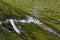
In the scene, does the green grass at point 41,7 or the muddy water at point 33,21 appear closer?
the muddy water at point 33,21

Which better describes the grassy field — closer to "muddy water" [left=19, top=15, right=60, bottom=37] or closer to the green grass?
the green grass

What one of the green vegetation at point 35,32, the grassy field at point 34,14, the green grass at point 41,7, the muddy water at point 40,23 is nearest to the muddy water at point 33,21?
the muddy water at point 40,23

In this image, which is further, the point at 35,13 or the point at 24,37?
the point at 35,13

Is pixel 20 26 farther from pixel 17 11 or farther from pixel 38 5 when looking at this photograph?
pixel 38 5

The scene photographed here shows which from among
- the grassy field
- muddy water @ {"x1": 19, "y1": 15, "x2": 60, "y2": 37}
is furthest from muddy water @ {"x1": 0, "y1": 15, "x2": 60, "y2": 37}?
the grassy field

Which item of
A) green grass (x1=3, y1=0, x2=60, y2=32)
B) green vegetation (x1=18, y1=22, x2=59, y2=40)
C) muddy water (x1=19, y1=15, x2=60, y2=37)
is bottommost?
green grass (x1=3, y1=0, x2=60, y2=32)

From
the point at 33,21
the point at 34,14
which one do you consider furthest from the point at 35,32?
the point at 34,14

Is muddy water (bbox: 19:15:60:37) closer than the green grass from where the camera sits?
Yes

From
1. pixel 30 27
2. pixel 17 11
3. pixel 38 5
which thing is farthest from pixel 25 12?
pixel 30 27

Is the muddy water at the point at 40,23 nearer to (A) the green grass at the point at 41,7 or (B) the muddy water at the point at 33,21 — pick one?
(B) the muddy water at the point at 33,21
